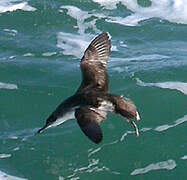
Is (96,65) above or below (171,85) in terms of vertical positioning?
above

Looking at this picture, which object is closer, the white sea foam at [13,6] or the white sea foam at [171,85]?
the white sea foam at [171,85]

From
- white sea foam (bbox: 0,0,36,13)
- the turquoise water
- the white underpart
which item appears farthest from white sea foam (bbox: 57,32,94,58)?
the white underpart

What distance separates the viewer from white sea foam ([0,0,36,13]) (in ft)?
46.2

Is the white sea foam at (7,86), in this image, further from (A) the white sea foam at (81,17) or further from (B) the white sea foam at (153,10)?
(B) the white sea foam at (153,10)

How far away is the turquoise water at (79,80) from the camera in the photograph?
883 cm

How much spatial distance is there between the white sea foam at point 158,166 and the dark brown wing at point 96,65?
1.72 m

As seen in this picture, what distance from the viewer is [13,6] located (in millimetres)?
14250

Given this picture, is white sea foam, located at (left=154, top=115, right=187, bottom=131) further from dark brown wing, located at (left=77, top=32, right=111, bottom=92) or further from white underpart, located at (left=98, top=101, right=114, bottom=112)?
white underpart, located at (left=98, top=101, right=114, bottom=112)

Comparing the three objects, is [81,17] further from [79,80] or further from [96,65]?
[96,65]

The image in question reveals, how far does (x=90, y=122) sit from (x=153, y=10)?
8.78m

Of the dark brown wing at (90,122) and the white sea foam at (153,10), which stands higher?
the dark brown wing at (90,122)

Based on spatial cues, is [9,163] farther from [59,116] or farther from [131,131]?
[59,116]

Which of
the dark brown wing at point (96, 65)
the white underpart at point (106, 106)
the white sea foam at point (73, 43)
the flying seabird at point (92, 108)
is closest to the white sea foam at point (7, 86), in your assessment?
the white sea foam at point (73, 43)

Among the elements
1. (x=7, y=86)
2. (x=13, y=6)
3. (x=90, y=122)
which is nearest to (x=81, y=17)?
(x=13, y=6)
